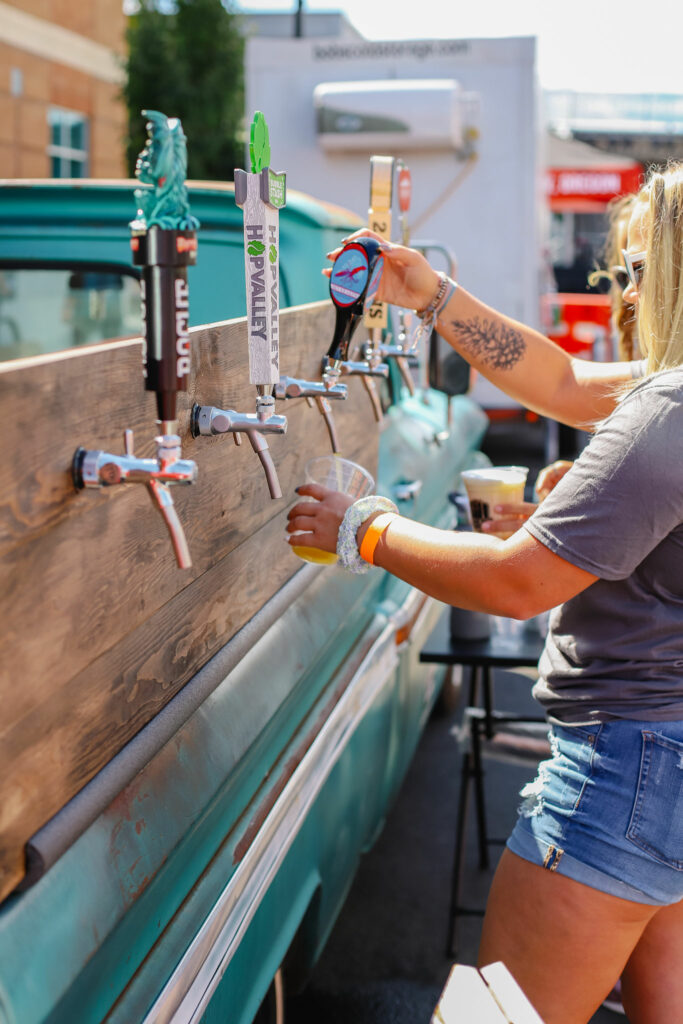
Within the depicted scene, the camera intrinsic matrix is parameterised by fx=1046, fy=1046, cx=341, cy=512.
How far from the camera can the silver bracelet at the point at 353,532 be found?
174 cm

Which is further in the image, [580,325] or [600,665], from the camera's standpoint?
[580,325]

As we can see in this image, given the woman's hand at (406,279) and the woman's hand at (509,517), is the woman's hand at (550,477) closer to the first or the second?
the woman's hand at (509,517)

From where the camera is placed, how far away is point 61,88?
639 inches

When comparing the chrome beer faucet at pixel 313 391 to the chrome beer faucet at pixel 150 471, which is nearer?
the chrome beer faucet at pixel 150 471

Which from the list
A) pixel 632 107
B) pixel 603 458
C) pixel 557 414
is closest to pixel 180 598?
pixel 603 458

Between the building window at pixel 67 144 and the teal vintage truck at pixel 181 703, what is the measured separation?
1519 cm

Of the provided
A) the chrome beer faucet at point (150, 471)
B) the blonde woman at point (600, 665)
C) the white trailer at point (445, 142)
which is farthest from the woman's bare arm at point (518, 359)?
the white trailer at point (445, 142)

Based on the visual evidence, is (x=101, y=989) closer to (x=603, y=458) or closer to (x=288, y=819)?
(x=288, y=819)

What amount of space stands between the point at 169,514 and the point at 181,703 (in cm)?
37

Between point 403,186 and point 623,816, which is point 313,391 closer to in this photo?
point 623,816

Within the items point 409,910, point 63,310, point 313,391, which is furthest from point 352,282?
point 409,910

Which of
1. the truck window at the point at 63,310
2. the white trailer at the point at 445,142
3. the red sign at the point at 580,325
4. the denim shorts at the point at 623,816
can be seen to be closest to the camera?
the denim shorts at the point at 623,816

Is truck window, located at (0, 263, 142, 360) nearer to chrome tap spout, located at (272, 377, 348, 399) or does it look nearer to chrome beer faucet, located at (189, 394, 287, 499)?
chrome tap spout, located at (272, 377, 348, 399)

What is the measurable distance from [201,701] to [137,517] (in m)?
0.35
